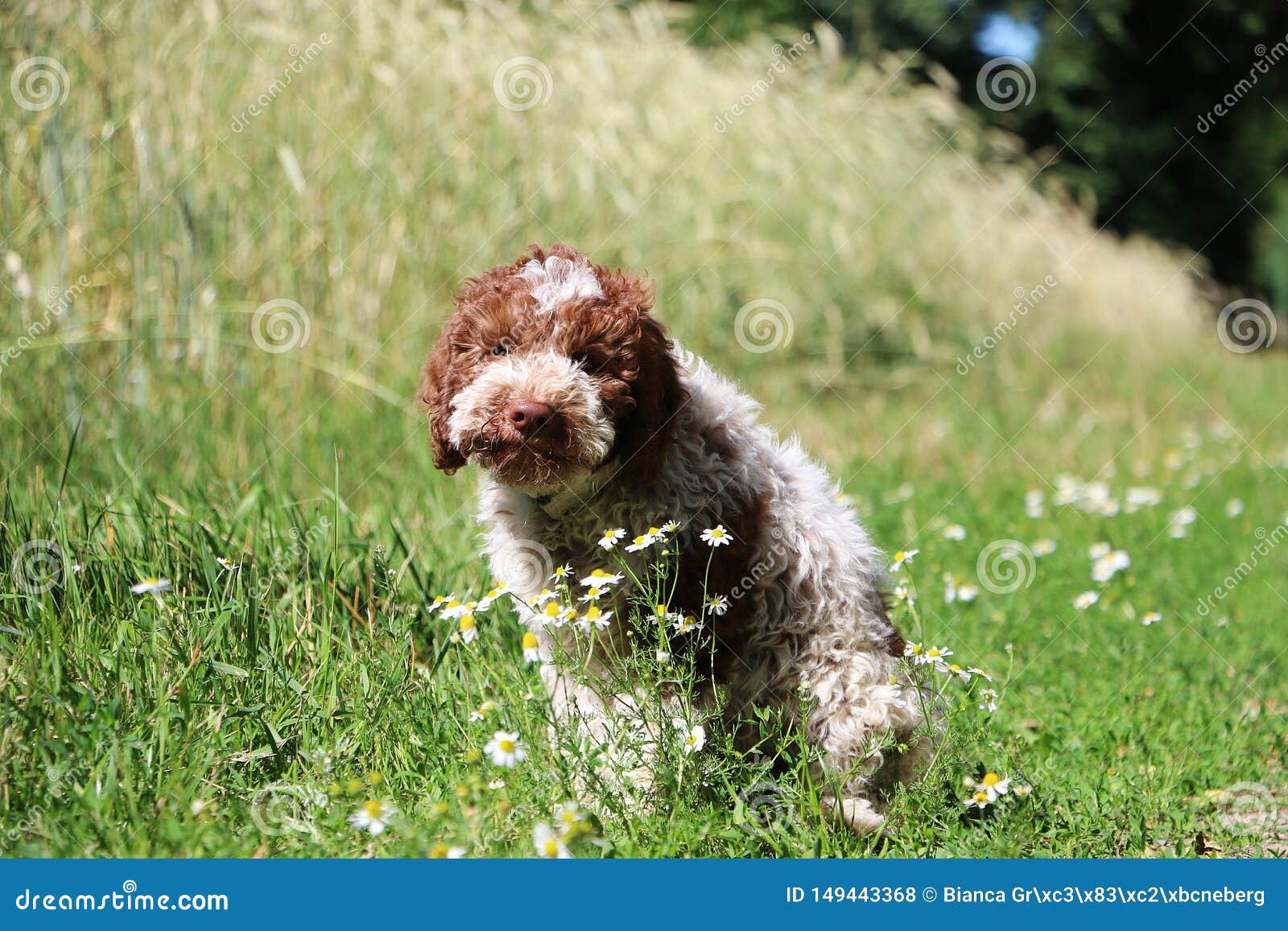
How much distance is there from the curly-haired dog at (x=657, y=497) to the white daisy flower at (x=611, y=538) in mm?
123

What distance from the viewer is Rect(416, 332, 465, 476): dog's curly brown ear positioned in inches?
117

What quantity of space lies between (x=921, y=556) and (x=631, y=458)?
270 cm

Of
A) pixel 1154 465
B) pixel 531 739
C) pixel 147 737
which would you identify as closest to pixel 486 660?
pixel 531 739

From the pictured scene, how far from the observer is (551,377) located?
2.75 m

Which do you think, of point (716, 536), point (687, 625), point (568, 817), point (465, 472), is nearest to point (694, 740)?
point (687, 625)

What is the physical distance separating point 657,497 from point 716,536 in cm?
23

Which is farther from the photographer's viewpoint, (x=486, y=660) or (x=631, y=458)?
(x=486, y=660)

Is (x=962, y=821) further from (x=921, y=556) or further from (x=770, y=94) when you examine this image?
(x=770, y=94)

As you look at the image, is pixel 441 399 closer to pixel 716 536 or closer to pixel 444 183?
pixel 716 536

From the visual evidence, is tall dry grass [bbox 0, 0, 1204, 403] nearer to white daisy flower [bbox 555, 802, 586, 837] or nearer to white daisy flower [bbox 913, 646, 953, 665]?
white daisy flower [bbox 555, 802, 586, 837]

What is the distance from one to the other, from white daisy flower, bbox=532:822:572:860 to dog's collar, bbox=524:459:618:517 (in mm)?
895

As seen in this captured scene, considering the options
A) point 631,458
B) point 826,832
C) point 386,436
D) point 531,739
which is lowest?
point 386,436

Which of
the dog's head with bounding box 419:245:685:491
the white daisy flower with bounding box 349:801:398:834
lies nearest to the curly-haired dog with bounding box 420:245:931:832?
the dog's head with bounding box 419:245:685:491

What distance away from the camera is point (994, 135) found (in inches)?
468
